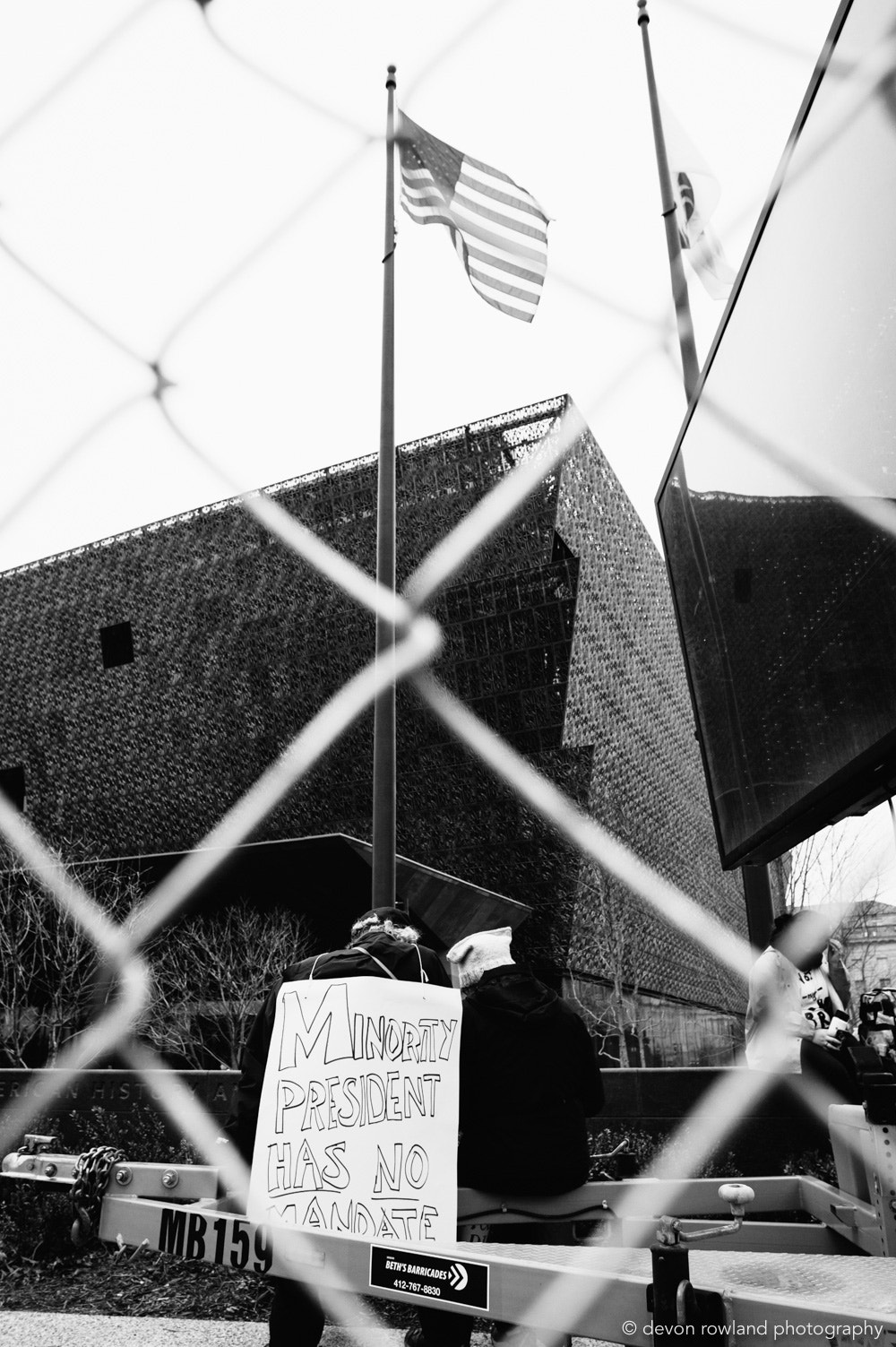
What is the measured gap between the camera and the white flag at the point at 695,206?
6340mm

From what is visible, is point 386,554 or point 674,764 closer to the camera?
point 386,554

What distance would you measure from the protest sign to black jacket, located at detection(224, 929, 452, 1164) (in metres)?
0.08

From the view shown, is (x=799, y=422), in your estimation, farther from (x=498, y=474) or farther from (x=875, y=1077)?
(x=498, y=474)

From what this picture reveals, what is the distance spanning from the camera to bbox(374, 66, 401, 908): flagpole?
537 cm

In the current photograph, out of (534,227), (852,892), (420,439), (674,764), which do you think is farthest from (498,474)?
(852,892)

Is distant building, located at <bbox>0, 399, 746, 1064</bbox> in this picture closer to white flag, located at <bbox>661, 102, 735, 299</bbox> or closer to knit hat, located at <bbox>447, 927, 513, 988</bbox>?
white flag, located at <bbox>661, 102, 735, 299</bbox>

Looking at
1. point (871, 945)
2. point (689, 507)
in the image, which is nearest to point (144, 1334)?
point (689, 507)

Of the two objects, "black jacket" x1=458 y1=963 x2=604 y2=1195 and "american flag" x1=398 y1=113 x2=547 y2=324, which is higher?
"american flag" x1=398 y1=113 x2=547 y2=324

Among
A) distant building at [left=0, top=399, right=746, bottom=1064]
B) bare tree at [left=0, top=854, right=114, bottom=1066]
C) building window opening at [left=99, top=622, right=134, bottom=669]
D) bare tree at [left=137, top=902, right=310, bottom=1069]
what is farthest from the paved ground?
building window opening at [left=99, top=622, right=134, bottom=669]

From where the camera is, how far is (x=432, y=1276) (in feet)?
5.05

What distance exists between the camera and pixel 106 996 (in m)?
25.1

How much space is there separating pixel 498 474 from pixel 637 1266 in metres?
36.1

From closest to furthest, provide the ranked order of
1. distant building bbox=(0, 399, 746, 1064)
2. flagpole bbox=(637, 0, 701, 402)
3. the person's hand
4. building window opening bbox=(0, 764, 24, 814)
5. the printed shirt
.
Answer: the person's hand → the printed shirt → flagpole bbox=(637, 0, 701, 402) → distant building bbox=(0, 399, 746, 1064) → building window opening bbox=(0, 764, 24, 814)

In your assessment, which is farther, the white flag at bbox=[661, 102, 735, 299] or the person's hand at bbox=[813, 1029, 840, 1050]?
the white flag at bbox=[661, 102, 735, 299]
